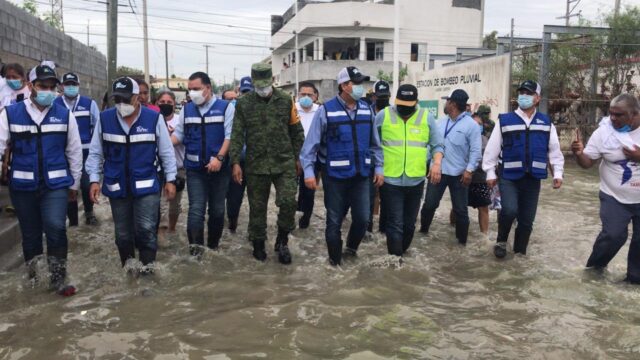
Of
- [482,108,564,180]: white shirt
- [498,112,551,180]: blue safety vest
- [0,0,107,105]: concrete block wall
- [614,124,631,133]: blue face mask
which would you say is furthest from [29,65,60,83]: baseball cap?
[0,0,107,105]: concrete block wall

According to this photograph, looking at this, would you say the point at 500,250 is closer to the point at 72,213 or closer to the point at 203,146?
the point at 203,146

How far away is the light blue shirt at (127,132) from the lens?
4.72 m

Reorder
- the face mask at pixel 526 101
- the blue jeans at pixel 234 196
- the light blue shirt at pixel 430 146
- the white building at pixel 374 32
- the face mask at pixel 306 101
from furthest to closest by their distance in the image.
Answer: the white building at pixel 374 32 → the face mask at pixel 306 101 → the blue jeans at pixel 234 196 → the face mask at pixel 526 101 → the light blue shirt at pixel 430 146

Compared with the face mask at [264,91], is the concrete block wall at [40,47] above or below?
above

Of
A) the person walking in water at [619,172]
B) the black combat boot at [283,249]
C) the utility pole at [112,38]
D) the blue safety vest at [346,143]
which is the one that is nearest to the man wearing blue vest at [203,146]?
the black combat boot at [283,249]

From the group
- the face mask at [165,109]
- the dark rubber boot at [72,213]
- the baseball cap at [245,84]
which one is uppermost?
the baseball cap at [245,84]

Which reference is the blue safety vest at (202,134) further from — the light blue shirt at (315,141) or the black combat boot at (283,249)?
the black combat boot at (283,249)

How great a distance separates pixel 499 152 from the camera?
5.79 m

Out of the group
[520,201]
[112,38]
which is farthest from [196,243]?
[112,38]

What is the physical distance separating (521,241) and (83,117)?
516cm

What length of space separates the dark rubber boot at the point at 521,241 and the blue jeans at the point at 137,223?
12.4 ft

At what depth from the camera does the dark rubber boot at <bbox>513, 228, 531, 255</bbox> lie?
5.88 meters

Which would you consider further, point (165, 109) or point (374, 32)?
point (374, 32)

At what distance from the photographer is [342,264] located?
5555 mm
